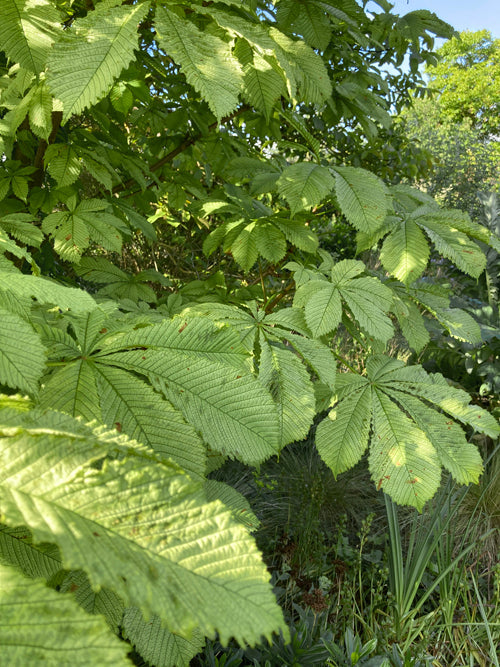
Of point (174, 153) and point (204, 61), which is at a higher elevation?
point (204, 61)

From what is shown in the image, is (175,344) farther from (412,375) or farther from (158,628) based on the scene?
(412,375)

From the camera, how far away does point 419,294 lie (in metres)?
1.45

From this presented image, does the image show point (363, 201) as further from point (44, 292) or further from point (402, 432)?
point (44, 292)

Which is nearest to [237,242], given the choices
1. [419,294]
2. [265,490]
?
[419,294]

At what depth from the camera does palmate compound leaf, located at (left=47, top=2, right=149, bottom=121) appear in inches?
27.6

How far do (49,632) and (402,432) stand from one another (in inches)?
31.8

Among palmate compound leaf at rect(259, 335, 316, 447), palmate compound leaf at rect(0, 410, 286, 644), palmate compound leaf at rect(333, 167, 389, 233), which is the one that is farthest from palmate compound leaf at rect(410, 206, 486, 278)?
palmate compound leaf at rect(0, 410, 286, 644)

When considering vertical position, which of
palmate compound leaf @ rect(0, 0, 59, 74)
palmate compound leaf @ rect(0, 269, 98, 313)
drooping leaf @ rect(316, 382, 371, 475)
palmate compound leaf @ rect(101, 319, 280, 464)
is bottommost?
drooping leaf @ rect(316, 382, 371, 475)

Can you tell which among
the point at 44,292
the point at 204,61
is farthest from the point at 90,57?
the point at 44,292

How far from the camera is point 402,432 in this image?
0.94 metres

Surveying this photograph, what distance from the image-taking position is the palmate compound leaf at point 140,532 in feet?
0.84

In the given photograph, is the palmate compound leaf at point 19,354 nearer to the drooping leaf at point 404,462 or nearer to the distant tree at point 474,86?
the drooping leaf at point 404,462

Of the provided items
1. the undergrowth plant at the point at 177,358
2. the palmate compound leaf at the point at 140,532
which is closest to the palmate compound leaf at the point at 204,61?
the undergrowth plant at the point at 177,358

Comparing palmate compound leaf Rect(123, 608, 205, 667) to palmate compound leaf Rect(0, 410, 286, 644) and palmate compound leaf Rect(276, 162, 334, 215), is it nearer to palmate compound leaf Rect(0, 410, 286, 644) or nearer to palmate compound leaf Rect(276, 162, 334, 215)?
palmate compound leaf Rect(0, 410, 286, 644)
